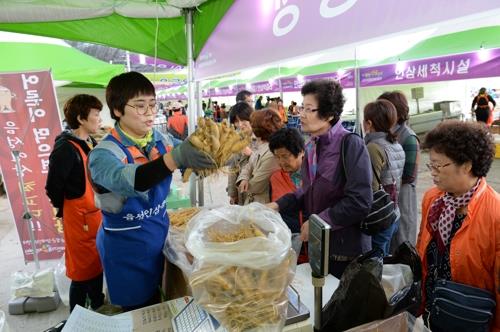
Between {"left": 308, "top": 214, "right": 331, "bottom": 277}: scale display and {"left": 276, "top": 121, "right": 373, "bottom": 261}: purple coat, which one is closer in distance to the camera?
{"left": 308, "top": 214, "right": 331, "bottom": 277}: scale display

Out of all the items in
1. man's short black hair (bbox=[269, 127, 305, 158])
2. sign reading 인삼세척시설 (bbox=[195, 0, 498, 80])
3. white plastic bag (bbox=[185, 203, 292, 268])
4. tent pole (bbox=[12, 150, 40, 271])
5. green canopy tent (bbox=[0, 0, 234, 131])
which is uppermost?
green canopy tent (bbox=[0, 0, 234, 131])

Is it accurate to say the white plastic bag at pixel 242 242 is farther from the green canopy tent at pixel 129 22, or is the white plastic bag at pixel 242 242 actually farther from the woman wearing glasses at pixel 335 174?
the green canopy tent at pixel 129 22

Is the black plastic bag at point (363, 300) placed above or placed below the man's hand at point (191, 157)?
below

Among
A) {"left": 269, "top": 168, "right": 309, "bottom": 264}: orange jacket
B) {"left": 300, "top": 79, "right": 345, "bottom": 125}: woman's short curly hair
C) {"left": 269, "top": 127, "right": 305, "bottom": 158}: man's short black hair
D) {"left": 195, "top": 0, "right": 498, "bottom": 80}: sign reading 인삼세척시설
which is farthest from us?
{"left": 269, "top": 168, "right": 309, "bottom": 264}: orange jacket

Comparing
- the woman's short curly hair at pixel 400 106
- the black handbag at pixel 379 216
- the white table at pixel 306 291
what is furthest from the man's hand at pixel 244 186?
the woman's short curly hair at pixel 400 106

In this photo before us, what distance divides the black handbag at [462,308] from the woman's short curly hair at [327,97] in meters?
0.91

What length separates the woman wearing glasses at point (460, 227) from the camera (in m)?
1.23

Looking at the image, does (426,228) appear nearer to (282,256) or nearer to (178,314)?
(282,256)

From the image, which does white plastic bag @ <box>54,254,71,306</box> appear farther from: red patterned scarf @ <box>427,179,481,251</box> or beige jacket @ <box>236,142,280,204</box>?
red patterned scarf @ <box>427,179,481,251</box>

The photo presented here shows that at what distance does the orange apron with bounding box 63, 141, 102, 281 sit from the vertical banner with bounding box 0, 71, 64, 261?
146cm

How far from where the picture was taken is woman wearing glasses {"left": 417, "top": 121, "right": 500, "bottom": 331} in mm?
1230

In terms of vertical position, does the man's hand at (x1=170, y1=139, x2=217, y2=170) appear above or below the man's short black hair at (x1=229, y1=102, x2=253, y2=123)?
below

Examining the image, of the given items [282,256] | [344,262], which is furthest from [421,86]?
[282,256]

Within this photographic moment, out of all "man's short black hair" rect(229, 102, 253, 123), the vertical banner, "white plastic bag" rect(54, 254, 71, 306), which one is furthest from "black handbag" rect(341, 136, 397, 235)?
the vertical banner
